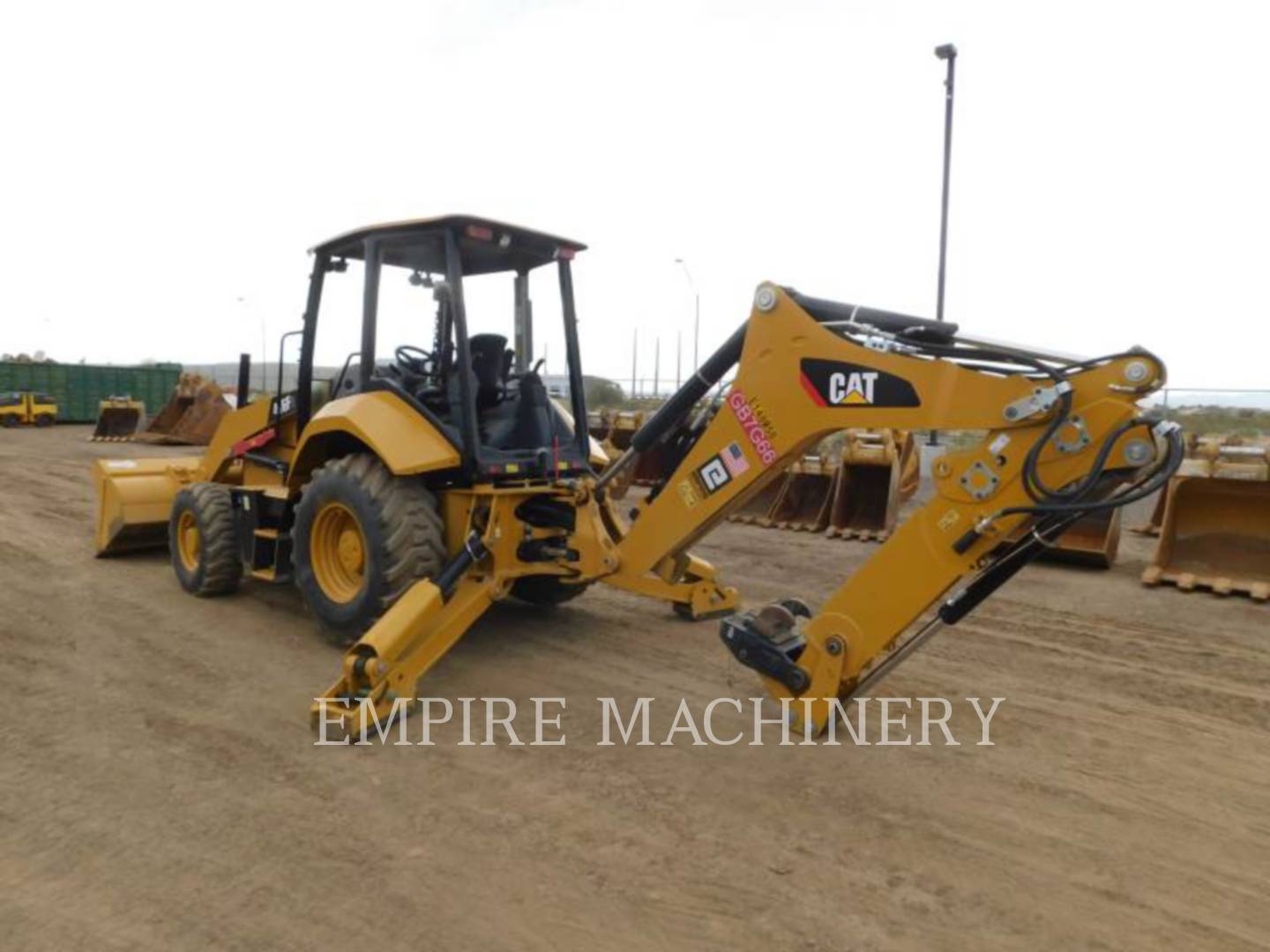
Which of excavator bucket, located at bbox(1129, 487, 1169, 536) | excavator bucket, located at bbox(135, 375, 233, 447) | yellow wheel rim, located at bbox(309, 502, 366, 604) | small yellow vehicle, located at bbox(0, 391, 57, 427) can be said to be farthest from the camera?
small yellow vehicle, located at bbox(0, 391, 57, 427)

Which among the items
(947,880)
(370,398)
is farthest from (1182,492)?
(370,398)

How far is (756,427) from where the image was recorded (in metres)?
3.88

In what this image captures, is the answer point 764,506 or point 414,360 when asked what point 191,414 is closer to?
point 764,506

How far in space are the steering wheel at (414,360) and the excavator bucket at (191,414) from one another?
669 inches

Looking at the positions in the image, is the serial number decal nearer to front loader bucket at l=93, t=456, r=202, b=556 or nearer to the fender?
the fender

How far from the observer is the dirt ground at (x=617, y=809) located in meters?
2.85

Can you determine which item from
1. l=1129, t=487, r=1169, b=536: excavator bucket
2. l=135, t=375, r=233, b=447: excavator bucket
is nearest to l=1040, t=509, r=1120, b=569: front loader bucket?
l=1129, t=487, r=1169, b=536: excavator bucket

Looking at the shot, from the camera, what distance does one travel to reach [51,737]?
4141mm

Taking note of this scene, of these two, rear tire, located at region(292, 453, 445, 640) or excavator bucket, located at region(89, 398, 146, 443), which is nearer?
rear tire, located at region(292, 453, 445, 640)

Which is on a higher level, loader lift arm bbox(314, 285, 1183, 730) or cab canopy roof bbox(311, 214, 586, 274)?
cab canopy roof bbox(311, 214, 586, 274)

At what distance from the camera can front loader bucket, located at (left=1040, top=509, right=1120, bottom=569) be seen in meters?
8.09

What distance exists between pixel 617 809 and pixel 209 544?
423cm

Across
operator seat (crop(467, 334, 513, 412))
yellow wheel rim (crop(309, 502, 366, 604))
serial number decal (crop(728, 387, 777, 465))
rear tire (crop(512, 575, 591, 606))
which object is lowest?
rear tire (crop(512, 575, 591, 606))

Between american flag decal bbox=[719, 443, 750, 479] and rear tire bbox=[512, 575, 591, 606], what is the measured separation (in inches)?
93.5
